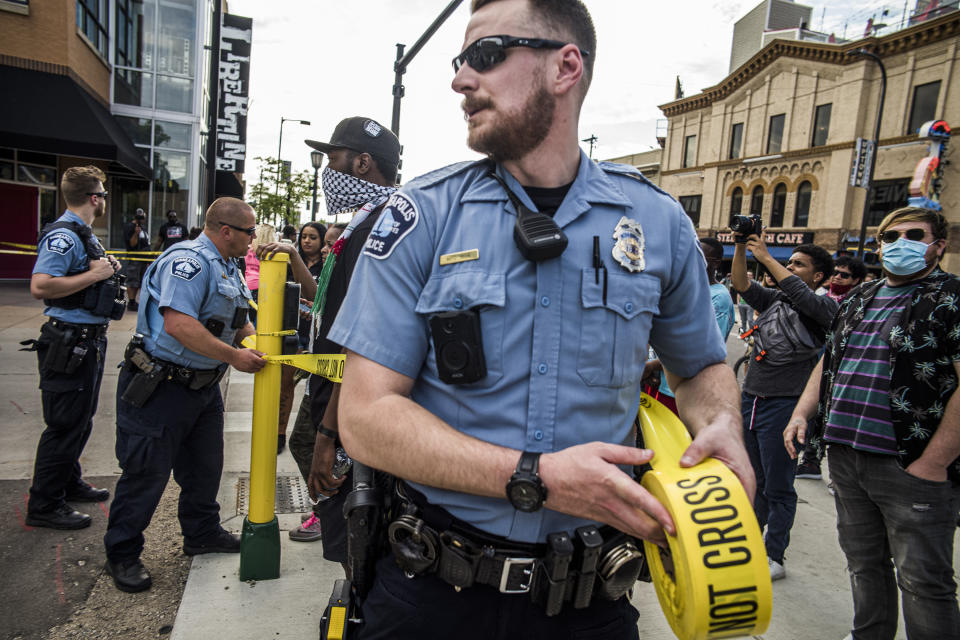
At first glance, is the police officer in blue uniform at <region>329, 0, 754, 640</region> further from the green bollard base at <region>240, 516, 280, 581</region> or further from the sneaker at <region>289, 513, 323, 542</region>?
the sneaker at <region>289, 513, 323, 542</region>

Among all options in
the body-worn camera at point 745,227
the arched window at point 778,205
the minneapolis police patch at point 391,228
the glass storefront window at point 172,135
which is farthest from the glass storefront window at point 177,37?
the arched window at point 778,205

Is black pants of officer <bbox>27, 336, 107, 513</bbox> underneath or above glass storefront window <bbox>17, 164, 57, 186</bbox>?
underneath

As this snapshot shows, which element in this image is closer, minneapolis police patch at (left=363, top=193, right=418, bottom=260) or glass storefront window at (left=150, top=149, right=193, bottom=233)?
minneapolis police patch at (left=363, top=193, right=418, bottom=260)

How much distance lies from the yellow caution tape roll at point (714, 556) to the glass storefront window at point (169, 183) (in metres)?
18.5

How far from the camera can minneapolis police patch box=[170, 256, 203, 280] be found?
3.17 metres

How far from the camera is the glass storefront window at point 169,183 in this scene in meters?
16.7

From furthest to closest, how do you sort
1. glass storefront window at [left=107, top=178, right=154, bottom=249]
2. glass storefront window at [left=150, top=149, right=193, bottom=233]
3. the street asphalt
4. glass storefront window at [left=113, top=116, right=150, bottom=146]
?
glass storefront window at [left=107, top=178, right=154, bottom=249] < glass storefront window at [left=150, top=149, right=193, bottom=233] < glass storefront window at [left=113, top=116, right=150, bottom=146] < the street asphalt

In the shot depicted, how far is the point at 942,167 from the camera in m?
22.4

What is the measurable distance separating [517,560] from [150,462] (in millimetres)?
2699

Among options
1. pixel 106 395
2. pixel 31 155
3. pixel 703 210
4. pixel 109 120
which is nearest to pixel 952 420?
pixel 106 395

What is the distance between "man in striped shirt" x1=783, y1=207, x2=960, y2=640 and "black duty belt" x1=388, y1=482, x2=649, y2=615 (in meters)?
1.85

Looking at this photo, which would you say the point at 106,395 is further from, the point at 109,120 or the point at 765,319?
the point at 109,120

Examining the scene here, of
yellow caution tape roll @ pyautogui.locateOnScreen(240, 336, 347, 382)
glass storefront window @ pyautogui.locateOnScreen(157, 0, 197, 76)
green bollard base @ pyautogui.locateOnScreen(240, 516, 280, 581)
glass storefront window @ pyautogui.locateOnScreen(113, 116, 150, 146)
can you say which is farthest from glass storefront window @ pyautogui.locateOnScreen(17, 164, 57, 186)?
yellow caution tape roll @ pyautogui.locateOnScreen(240, 336, 347, 382)

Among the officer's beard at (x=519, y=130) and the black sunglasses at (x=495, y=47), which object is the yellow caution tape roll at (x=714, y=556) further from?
the black sunglasses at (x=495, y=47)
